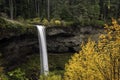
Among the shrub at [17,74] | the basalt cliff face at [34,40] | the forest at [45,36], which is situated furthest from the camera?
the basalt cliff face at [34,40]

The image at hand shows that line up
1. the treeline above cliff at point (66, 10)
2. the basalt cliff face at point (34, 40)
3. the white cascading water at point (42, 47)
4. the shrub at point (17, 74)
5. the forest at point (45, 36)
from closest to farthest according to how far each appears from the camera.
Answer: the shrub at point (17, 74) < the forest at point (45, 36) < the basalt cliff face at point (34, 40) < the white cascading water at point (42, 47) < the treeline above cliff at point (66, 10)

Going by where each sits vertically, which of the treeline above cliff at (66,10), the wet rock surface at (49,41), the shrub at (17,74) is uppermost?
the treeline above cliff at (66,10)

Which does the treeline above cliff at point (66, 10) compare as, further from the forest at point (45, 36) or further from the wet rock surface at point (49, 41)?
the wet rock surface at point (49, 41)

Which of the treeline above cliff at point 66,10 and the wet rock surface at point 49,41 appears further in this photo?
the treeline above cliff at point 66,10

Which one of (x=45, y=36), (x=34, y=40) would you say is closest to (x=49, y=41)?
(x=45, y=36)

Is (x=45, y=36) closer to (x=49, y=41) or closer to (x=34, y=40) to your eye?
(x=49, y=41)

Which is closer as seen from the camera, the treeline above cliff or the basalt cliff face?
the basalt cliff face

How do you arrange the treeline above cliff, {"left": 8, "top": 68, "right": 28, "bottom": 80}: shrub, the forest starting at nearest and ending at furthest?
{"left": 8, "top": 68, "right": 28, "bottom": 80}: shrub, the forest, the treeline above cliff

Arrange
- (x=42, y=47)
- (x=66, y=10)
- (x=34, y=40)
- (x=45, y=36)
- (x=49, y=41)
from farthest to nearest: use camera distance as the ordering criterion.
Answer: (x=66, y=10) → (x=49, y=41) → (x=45, y=36) → (x=42, y=47) → (x=34, y=40)

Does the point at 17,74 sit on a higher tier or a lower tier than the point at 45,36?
lower

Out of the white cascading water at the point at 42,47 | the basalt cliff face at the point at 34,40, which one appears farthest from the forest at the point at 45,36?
the white cascading water at the point at 42,47

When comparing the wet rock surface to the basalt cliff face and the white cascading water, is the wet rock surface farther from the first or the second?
the white cascading water

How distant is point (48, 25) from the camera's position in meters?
42.7

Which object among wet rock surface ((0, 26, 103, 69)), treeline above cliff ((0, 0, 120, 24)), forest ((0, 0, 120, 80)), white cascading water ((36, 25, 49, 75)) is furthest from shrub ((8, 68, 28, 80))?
treeline above cliff ((0, 0, 120, 24))
